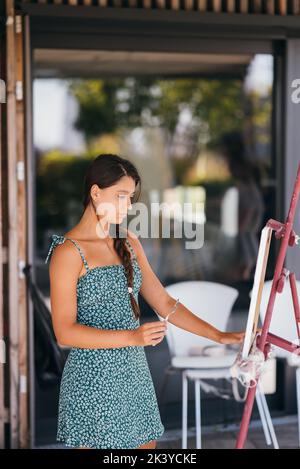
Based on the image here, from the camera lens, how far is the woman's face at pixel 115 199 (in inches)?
98.3

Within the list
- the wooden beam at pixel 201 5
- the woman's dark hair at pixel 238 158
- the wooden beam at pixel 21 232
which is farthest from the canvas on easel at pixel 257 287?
the woman's dark hair at pixel 238 158

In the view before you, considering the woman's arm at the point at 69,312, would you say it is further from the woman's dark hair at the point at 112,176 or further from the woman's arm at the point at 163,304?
the woman's arm at the point at 163,304

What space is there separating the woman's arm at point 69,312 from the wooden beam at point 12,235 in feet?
5.51

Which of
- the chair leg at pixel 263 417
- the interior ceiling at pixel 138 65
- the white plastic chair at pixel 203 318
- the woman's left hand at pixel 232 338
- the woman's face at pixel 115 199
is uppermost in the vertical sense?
the interior ceiling at pixel 138 65

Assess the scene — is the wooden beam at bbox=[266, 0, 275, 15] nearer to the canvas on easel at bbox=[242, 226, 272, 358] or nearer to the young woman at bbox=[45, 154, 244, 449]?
the young woman at bbox=[45, 154, 244, 449]

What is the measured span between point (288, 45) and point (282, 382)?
2001 millimetres

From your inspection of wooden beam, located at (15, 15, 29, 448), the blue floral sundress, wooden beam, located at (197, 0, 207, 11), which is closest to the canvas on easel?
the blue floral sundress


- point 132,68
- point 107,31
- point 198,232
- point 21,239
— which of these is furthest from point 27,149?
point 132,68

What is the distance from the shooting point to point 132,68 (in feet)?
27.8

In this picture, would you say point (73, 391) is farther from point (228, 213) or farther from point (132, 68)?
point (228, 213)

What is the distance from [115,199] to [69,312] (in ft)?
1.26

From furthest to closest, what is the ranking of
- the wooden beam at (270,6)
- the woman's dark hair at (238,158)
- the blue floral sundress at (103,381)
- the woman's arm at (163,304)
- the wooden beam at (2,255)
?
the woman's dark hair at (238,158) < the wooden beam at (270,6) < the wooden beam at (2,255) < the woman's arm at (163,304) < the blue floral sundress at (103,381)

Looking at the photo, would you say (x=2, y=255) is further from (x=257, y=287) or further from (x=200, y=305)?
(x=257, y=287)

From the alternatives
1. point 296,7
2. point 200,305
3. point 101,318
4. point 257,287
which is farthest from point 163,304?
point 296,7
